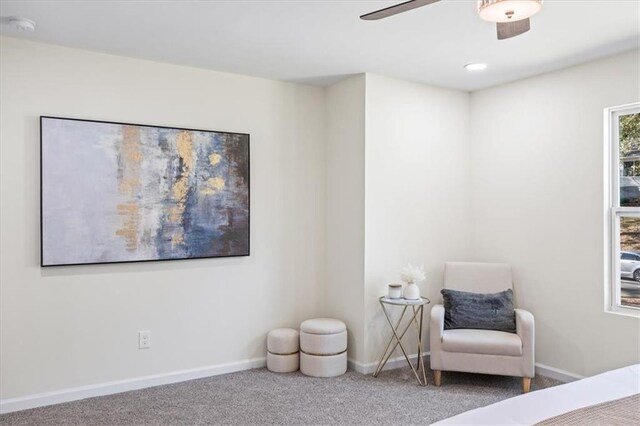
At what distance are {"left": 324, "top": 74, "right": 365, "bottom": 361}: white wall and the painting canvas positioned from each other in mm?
775

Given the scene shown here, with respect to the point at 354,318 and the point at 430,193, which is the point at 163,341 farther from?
the point at 430,193

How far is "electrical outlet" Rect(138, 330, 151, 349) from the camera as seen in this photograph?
145 inches

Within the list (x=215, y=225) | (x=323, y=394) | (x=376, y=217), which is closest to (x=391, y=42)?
(x=376, y=217)

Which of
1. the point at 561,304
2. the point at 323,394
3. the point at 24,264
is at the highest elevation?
the point at 24,264

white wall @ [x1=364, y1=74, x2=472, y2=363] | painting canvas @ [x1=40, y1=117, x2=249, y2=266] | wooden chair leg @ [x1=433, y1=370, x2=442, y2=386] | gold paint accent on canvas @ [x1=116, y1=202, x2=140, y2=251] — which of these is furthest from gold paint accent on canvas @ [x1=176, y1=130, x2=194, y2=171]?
wooden chair leg @ [x1=433, y1=370, x2=442, y2=386]

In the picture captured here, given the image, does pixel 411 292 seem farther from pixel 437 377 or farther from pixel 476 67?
pixel 476 67

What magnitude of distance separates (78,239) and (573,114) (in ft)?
12.3

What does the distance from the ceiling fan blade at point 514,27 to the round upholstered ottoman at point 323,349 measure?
8.37ft

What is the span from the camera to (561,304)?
12.8 ft

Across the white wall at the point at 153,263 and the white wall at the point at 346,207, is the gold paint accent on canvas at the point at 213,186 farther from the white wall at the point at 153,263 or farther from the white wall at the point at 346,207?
the white wall at the point at 346,207

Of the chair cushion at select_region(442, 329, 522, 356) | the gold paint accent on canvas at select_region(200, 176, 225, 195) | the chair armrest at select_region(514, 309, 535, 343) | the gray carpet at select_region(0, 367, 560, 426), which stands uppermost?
the gold paint accent on canvas at select_region(200, 176, 225, 195)

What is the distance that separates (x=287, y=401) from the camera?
134 inches

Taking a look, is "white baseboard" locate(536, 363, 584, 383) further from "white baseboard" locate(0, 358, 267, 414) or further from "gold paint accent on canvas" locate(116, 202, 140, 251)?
"gold paint accent on canvas" locate(116, 202, 140, 251)

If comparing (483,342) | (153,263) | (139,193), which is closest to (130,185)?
(139,193)
